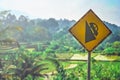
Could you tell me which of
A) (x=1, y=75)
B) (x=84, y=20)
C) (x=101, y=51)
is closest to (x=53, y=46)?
(x=101, y=51)

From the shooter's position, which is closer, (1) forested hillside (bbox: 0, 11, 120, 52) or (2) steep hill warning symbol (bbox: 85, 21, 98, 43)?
(2) steep hill warning symbol (bbox: 85, 21, 98, 43)

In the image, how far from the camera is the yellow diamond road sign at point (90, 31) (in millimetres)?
6363

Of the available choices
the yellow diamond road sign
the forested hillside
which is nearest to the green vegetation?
the forested hillside

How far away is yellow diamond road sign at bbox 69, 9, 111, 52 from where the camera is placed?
20.9 feet

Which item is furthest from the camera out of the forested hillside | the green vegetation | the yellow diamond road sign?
the forested hillside

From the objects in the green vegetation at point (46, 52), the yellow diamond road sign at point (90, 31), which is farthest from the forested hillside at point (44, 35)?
the yellow diamond road sign at point (90, 31)

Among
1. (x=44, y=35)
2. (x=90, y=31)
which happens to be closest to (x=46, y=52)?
(x=44, y=35)

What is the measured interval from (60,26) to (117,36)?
7.27m

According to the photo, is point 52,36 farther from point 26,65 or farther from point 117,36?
point 26,65

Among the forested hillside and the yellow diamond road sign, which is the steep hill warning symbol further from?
the forested hillside

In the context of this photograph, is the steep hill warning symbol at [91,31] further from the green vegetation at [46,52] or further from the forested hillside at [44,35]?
the forested hillside at [44,35]

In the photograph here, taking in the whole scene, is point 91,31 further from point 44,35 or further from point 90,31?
point 44,35

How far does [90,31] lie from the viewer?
6.40m

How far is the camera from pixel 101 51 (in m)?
19.8
